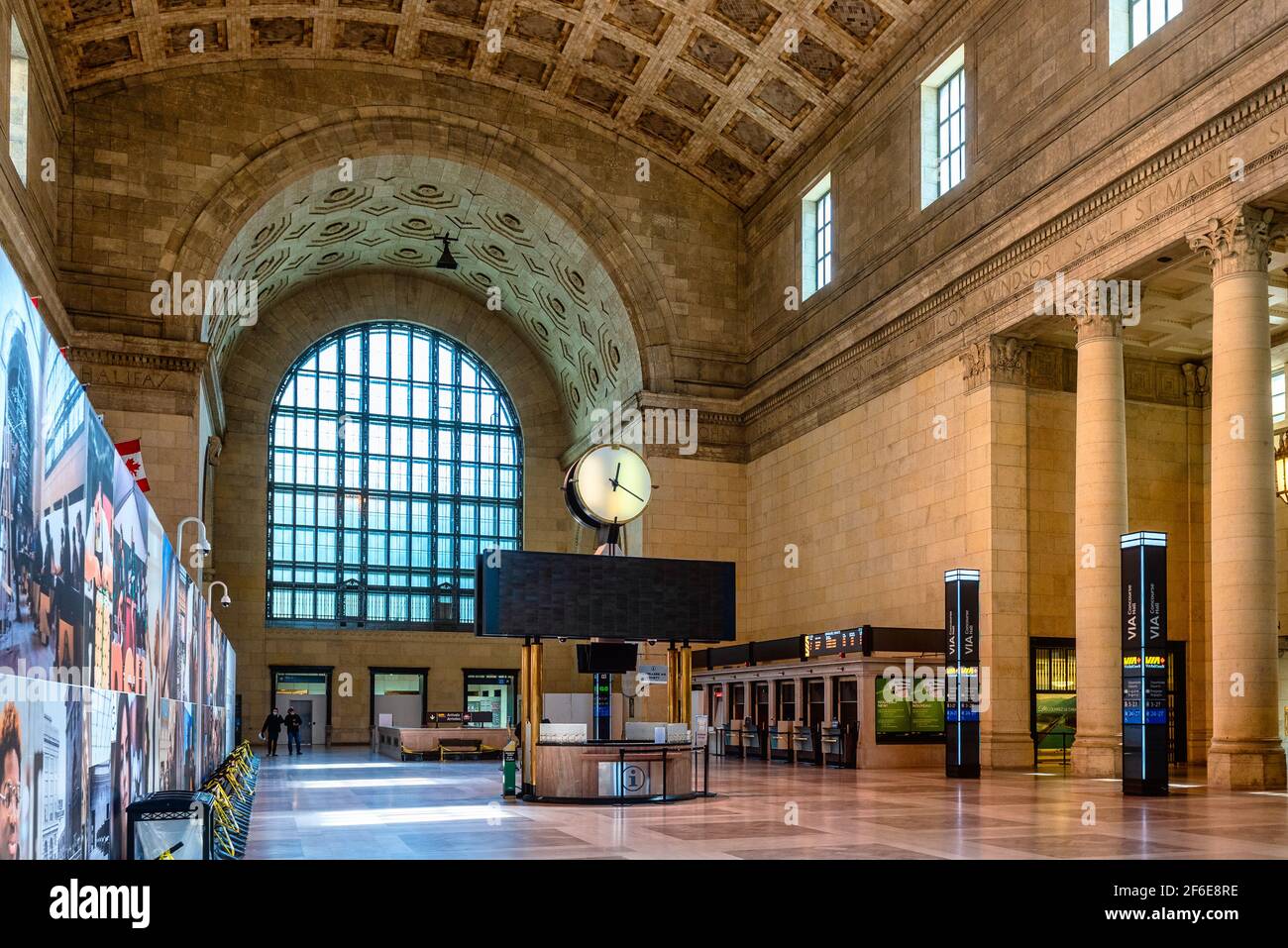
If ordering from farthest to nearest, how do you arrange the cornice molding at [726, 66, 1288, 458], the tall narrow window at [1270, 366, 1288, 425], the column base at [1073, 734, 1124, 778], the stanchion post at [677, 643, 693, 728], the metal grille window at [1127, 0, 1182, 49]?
the tall narrow window at [1270, 366, 1288, 425] → the column base at [1073, 734, 1124, 778] → the metal grille window at [1127, 0, 1182, 49] → the cornice molding at [726, 66, 1288, 458] → the stanchion post at [677, 643, 693, 728]

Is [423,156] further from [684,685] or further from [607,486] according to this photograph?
[684,685]

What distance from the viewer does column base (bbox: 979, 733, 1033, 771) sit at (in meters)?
25.4

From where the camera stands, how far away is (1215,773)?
1952 centimetres

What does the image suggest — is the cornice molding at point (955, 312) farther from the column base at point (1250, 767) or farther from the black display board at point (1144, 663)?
the column base at point (1250, 767)

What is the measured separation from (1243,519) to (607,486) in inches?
386

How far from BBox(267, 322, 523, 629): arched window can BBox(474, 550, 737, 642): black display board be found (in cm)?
2921

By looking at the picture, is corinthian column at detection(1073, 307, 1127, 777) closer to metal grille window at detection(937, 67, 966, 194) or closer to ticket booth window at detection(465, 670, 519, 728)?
metal grille window at detection(937, 67, 966, 194)

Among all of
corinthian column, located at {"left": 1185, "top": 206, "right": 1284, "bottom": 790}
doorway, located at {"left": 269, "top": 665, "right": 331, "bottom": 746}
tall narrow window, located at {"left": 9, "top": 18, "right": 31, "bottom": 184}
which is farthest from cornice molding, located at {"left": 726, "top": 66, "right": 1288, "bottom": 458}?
tall narrow window, located at {"left": 9, "top": 18, "right": 31, "bottom": 184}

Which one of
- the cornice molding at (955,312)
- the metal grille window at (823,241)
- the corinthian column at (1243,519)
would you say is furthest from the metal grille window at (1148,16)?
the metal grille window at (823,241)

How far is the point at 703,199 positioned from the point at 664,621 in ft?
76.2

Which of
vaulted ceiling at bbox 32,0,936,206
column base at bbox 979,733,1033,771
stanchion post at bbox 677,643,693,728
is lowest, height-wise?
column base at bbox 979,733,1033,771

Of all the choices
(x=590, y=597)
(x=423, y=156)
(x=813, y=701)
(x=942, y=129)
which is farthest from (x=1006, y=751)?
(x=423, y=156)

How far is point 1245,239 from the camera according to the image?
20.1 m

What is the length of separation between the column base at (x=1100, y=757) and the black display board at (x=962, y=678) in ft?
5.99
